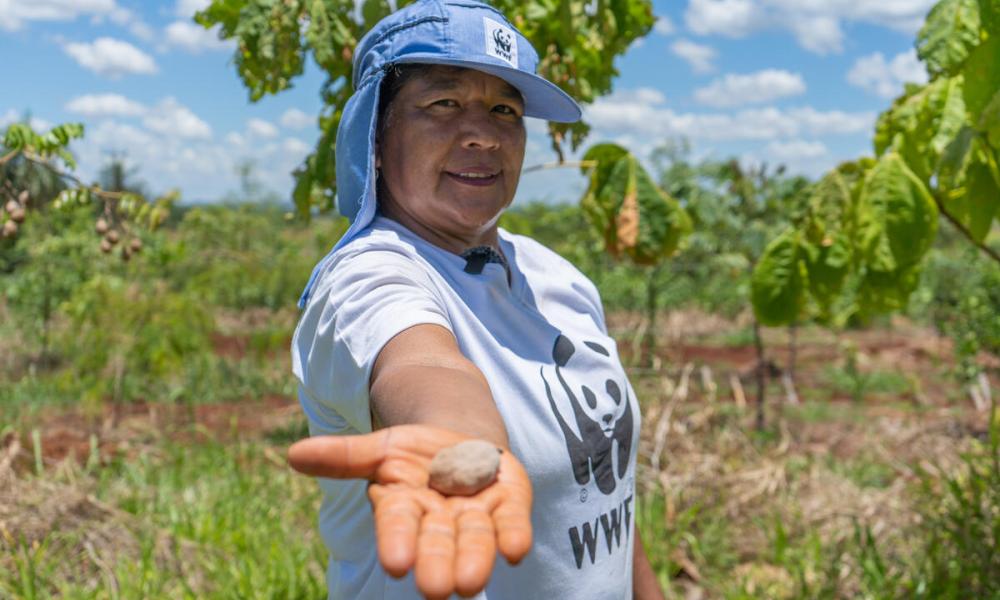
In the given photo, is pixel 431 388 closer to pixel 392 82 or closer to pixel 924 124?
pixel 392 82

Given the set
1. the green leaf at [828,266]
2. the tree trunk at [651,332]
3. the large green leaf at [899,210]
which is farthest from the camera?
the tree trunk at [651,332]

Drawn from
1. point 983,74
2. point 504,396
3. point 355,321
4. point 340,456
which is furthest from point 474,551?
point 983,74

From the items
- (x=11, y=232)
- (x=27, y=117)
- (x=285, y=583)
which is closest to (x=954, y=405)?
(x=285, y=583)

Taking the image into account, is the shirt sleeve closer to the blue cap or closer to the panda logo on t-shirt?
the blue cap

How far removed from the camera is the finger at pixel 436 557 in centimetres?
69

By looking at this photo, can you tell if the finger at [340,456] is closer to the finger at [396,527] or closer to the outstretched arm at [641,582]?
the finger at [396,527]

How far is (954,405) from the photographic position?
929cm

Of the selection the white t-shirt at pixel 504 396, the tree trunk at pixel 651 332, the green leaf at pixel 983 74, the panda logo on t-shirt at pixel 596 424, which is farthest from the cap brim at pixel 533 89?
the tree trunk at pixel 651 332

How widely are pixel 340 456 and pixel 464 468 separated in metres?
0.11

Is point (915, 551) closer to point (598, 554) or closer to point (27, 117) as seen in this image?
point (598, 554)

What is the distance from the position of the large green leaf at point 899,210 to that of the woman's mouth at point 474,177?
1.20 meters

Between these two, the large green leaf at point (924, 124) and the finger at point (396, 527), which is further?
the large green leaf at point (924, 124)

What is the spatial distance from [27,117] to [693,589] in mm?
8257

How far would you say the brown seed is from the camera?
2.50 feet
